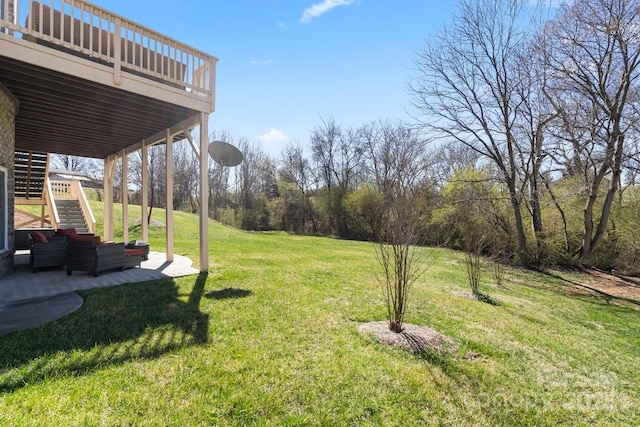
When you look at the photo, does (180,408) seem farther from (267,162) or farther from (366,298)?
(267,162)

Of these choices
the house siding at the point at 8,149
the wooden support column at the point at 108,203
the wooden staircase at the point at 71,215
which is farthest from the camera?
the wooden staircase at the point at 71,215

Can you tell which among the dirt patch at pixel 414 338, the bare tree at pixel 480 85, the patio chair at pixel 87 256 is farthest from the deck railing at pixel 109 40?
the bare tree at pixel 480 85

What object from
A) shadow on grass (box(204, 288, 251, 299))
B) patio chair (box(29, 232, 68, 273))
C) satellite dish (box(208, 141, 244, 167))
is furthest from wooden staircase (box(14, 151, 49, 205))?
shadow on grass (box(204, 288, 251, 299))

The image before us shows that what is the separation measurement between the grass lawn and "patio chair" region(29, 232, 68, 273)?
2.35 m

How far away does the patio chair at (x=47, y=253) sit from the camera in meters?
6.14

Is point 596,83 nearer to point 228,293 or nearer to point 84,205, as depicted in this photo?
point 228,293

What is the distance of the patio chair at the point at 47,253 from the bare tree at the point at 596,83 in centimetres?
1430

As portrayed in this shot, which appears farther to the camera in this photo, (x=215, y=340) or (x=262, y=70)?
(x=262, y=70)

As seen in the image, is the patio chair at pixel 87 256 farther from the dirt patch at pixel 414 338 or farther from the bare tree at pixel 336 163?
the bare tree at pixel 336 163

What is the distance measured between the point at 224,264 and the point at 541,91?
42.2 ft

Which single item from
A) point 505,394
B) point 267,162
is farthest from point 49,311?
point 267,162

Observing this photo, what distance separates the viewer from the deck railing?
13.9 feet

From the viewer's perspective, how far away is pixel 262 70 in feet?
38.1

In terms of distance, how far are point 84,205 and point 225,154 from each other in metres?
6.45
